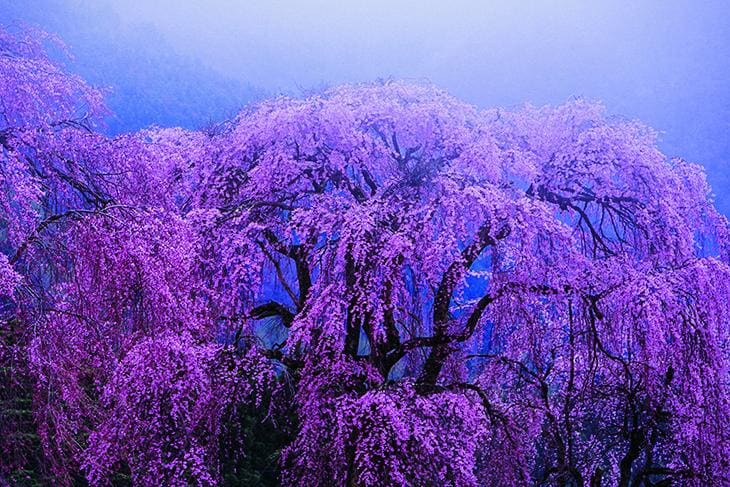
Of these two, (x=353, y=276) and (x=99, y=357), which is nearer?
(x=99, y=357)

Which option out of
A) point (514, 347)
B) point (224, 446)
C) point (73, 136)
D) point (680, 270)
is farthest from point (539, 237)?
point (73, 136)

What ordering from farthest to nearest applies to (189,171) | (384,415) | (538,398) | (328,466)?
(538,398), (189,171), (328,466), (384,415)

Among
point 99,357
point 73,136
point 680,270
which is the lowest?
point 99,357

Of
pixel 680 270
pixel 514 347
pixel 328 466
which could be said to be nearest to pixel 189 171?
pixel 328 466

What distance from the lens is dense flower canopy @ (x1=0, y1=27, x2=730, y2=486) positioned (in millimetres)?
3459

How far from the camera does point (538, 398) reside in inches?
293

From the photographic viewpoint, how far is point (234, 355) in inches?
220

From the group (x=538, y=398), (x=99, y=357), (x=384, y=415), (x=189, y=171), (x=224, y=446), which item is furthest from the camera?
(x=538, y=398)

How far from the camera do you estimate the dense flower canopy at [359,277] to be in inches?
136

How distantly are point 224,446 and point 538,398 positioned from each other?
11.1 ft

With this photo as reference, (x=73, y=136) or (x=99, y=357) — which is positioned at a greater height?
(x=73, y=136)

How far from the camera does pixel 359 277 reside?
5.15m

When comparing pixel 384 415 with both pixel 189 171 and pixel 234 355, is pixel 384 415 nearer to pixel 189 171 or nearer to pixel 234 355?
pixel 234 355

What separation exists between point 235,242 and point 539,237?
2.31m
